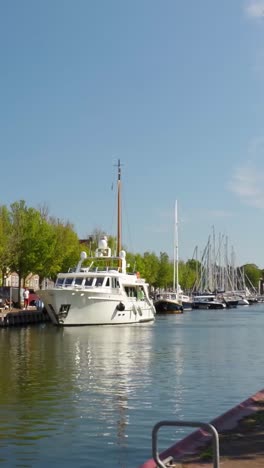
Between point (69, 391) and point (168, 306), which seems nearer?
point (69, 391)

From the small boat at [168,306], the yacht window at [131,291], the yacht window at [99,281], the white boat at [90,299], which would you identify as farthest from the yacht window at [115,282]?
the small boat at [168,306]

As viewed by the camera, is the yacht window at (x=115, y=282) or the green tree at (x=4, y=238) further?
the green tree at (x=4, y=238)

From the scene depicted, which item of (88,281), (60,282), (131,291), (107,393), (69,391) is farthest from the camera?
(131,291)

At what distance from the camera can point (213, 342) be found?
45406mm

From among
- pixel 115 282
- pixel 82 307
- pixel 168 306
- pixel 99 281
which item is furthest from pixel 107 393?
pixel 168 306

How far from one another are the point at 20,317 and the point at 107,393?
1650 inches

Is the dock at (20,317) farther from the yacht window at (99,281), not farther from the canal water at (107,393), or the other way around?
the canal water at (107,393)

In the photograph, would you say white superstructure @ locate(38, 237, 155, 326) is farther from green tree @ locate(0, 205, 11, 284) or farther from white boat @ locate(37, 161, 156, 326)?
green tree @ locate(0, 205, 11, 284)

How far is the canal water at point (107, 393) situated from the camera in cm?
1531

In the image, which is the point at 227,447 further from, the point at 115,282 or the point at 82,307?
the point at 115,282

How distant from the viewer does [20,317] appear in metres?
63.2

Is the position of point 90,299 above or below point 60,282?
below

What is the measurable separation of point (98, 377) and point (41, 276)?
55406 millimetres

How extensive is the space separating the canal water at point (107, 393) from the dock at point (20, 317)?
51.6ft
